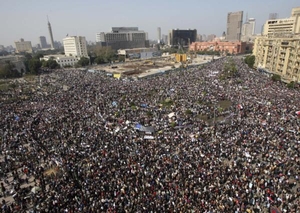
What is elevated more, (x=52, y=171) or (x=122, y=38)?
(x=122, y=38)

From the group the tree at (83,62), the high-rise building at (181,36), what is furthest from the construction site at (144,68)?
the high-rise building at (181,36)

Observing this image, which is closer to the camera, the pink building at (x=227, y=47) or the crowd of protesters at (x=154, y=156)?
the crowd of protesters at (x=154, y=156)

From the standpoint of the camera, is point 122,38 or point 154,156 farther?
point 122,38

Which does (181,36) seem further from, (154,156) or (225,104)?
(154,156)

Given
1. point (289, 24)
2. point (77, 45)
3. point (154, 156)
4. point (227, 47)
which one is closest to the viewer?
point (154, 156)

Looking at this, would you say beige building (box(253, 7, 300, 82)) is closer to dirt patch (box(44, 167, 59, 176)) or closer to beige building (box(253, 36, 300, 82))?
beige building (box(253, 36, 300, 82))

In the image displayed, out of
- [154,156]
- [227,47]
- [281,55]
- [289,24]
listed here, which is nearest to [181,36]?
[227,47]

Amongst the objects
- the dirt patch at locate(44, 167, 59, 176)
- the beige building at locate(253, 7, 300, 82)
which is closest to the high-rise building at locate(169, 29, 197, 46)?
the beige building at locate(253, 7, 300, 82)

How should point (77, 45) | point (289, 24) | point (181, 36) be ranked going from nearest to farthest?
1. point (289, 24)
2. point (77, 45)
3. point (181, 36)

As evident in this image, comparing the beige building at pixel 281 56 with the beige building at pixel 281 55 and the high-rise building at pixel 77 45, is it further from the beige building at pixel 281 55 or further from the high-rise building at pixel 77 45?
the high-rise building at pixel 77 45
